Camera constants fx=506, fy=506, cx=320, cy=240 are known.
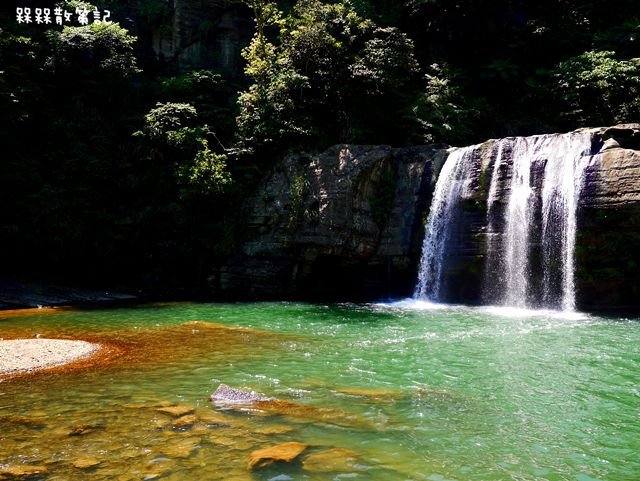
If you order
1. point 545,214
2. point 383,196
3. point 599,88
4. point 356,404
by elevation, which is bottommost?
point 356,404

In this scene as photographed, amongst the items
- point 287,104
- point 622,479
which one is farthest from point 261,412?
point 287,104

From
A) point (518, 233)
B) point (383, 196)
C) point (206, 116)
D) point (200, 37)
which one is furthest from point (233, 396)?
point (200, 37)

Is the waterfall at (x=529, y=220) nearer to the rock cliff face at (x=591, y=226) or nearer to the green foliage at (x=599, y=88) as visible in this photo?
the rock cliff face at (x=591, y=226)

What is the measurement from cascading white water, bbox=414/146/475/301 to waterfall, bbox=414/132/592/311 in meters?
0.04

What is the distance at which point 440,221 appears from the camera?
20766mm

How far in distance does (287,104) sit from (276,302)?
32.5ft

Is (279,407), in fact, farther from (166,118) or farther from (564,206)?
(166,118)

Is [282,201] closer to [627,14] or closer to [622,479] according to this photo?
[622,479]

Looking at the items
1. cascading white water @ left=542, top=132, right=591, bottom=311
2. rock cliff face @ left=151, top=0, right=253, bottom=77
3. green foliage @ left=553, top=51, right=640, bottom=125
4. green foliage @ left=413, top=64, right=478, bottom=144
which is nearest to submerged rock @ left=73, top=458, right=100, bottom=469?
cascading white water @ left=542, top=132, right=591, bottom=311

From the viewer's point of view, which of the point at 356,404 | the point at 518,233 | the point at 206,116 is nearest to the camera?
the point at 356,404

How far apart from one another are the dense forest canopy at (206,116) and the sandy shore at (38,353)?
38.1ft

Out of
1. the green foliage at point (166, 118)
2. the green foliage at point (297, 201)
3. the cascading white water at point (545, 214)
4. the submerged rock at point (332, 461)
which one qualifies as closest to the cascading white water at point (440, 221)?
the cascading white water at point (545, 214)

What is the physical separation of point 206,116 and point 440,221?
14404mm

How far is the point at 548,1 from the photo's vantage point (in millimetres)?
32375
